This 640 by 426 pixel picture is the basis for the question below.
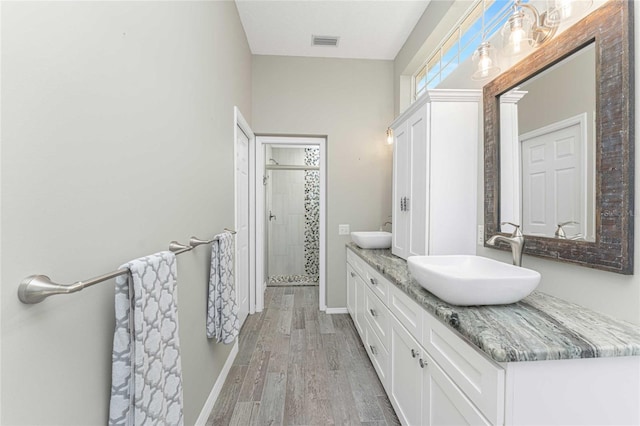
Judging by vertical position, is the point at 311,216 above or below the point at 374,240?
above

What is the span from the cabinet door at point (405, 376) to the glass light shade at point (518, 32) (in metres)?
1.42

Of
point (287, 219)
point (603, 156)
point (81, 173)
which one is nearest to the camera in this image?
point (81, 173)

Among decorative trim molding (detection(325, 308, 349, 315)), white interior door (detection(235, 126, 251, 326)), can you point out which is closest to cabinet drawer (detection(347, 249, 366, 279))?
decorative trim molding (detection(325, 308, 349, 315))

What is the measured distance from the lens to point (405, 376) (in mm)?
1419

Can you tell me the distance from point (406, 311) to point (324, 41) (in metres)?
2.66

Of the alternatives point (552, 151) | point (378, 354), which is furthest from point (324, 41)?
point (378, 354)

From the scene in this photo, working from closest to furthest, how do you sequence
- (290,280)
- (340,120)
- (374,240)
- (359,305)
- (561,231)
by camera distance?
(561,231), (359,305), (374,240), (340,120), (290,280)

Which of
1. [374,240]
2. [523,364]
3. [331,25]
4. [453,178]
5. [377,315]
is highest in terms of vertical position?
[331,25]

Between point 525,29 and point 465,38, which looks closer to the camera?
point 525,29

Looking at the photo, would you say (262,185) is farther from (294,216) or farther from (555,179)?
(555,179)

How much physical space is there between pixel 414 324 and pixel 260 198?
2.35 meters

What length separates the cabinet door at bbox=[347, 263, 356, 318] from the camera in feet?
9.09

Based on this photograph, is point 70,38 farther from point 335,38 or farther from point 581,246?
point 335,38

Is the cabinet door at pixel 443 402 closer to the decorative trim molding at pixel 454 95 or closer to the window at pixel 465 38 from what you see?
the decorative trim molding at pixel 454 95
